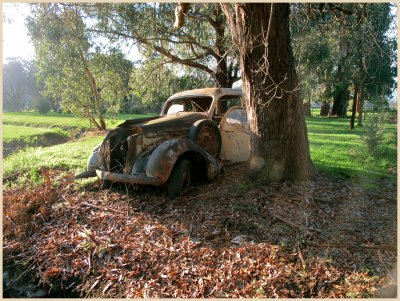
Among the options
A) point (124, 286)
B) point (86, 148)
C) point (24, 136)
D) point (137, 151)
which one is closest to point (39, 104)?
point (24, 136)

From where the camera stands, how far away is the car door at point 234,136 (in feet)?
20.9

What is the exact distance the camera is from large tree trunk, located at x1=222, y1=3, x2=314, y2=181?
4.80 metres

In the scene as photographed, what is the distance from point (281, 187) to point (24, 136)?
14.0 metres

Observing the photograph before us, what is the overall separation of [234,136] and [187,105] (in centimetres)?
168

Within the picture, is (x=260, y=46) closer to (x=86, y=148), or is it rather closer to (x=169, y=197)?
(x=169, y=197)

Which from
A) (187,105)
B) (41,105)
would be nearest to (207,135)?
(187,105)

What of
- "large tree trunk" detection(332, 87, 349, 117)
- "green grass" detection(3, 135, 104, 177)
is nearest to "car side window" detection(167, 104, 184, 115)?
"green grass" detection(3, 135, 104, 177)

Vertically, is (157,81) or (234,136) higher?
(157,81)

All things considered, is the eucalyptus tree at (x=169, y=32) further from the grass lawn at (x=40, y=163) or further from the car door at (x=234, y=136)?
the grass lawn at (x=40, y=163)

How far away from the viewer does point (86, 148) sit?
33.7ft

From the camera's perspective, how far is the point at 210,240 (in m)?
3.63

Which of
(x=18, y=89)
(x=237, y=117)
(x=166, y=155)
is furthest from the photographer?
(x=18, y=89)

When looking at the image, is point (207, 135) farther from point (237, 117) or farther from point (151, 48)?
point (151, 48)

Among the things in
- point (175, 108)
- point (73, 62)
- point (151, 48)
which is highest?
point (151, 48)
